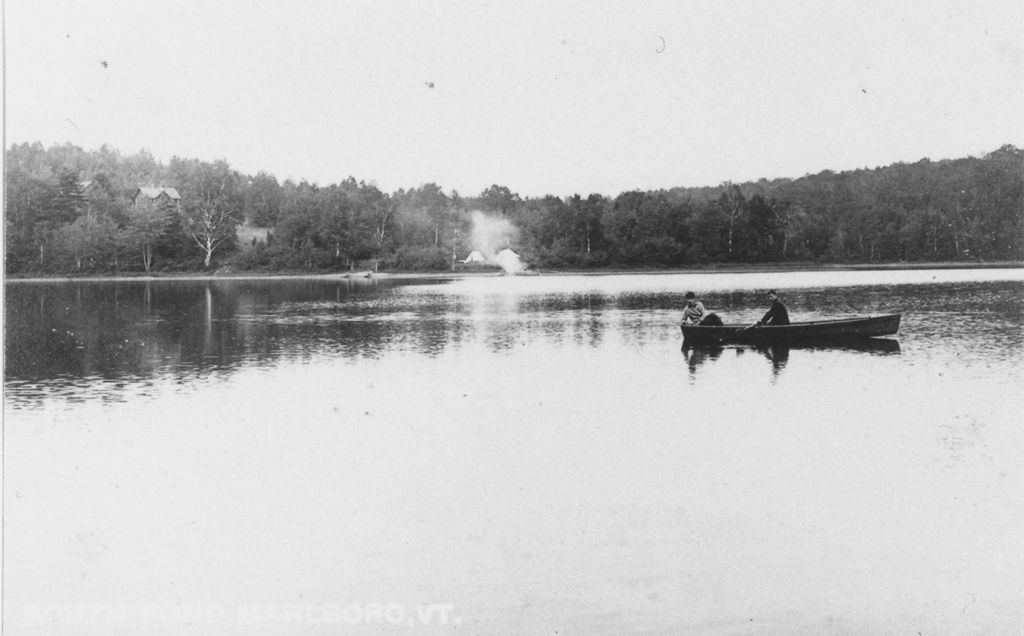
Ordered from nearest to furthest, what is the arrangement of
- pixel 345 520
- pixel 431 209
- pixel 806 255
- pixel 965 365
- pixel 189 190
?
pixel 345 520
pixel 965 365
pixel 806 255
pixel 189 190
pixel 431 209

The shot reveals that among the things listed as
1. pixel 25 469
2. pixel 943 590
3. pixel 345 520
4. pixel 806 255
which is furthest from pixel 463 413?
pixel 806 255

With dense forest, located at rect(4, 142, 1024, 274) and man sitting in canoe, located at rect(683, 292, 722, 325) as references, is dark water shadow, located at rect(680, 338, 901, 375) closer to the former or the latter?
man sitting in canoe, located at rect(683, 292, 722, 325)

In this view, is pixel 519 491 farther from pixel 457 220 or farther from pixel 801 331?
pixel 457 220

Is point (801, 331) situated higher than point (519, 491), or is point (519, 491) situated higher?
point (801, 331)

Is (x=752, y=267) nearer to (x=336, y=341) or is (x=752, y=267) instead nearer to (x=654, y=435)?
(x=336, y=341)

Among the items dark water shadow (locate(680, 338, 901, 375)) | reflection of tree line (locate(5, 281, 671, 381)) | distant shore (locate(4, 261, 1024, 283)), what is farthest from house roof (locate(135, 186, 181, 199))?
dark water shadow (locate(680, 338, 901, 375))

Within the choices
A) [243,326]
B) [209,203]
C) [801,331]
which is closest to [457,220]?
[209,203]

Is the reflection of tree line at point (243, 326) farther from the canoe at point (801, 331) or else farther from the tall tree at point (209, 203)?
the tall tree at point (209, 203)
